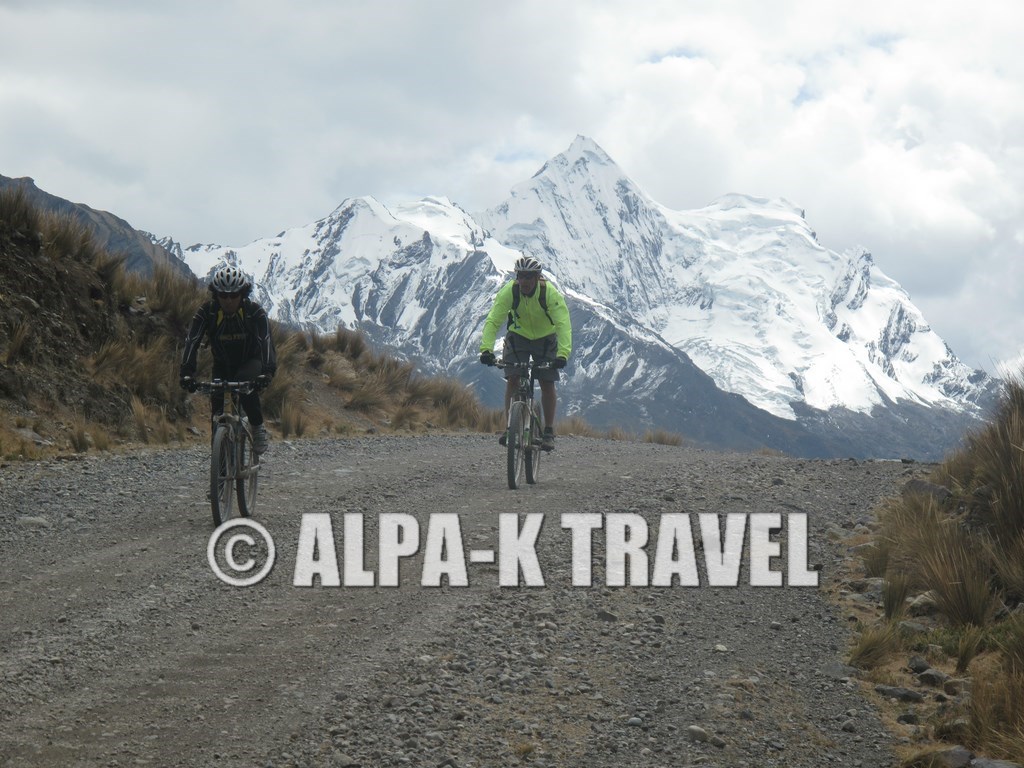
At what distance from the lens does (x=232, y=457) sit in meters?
8.16

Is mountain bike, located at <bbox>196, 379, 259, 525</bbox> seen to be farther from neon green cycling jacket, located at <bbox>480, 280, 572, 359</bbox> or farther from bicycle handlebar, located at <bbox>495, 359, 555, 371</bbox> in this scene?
neon green cycling jacket, located at <bbox>480, 280, 572, 359</bbox>

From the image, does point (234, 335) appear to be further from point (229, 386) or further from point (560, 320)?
point (560, 320)

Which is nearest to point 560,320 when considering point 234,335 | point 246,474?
point 234,335

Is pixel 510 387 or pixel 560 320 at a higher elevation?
pixel 560 320

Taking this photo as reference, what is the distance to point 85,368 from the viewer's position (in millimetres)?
13609

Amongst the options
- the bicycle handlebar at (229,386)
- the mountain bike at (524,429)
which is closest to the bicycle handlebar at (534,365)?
the mountain bike at (524,429)

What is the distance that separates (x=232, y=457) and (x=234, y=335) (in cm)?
102

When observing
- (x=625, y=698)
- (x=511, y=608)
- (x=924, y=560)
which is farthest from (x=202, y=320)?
(x=924, y=560)

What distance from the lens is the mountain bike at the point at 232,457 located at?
781 cm

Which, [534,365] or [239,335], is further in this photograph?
[534,365]

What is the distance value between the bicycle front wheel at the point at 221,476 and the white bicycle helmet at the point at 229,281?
1098 mm

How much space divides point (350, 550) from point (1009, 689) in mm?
4292

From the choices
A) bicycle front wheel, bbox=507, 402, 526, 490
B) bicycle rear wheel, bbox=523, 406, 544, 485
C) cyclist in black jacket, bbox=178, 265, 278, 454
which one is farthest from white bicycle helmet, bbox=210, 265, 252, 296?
bicycle rear wheel, bbox=523, 406, 544, 485

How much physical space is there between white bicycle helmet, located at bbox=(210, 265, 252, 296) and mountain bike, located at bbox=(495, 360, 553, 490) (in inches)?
120
